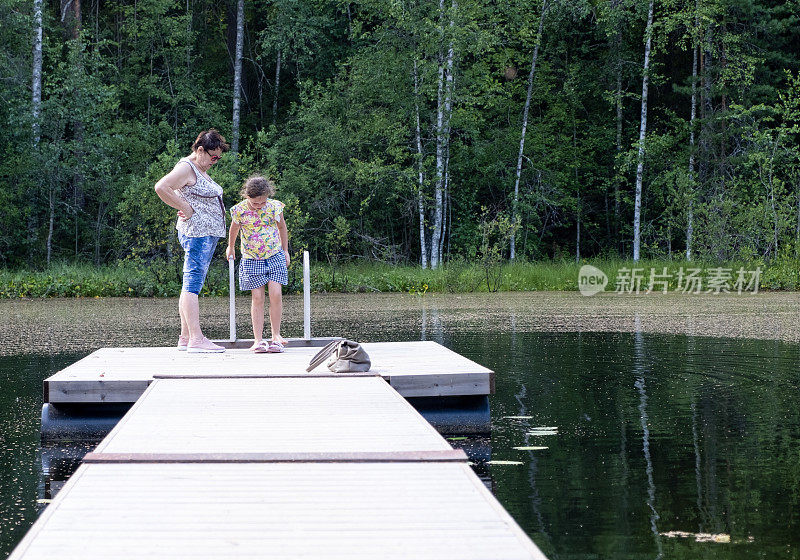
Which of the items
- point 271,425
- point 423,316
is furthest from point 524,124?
point 271,425

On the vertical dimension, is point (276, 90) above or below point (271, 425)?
above

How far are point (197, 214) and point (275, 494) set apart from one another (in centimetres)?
432

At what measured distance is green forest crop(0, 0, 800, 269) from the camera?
25578mm

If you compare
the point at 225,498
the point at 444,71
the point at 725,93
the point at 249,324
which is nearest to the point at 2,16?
the point at 444,71

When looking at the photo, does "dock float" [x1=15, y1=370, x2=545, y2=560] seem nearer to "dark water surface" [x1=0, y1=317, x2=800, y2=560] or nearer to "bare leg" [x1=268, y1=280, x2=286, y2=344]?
"dark water surface" [x1=0, y1=317, x2=800, y2=560]

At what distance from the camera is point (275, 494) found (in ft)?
10.6

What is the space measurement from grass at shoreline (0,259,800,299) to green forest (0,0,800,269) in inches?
66.9

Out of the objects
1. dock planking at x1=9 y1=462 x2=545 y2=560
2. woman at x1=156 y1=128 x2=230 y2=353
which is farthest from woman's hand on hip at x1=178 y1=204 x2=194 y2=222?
dock planking at x1=9 y1=462 x2=545 y2=560

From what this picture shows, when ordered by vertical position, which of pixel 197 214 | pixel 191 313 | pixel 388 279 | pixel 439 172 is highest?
pixel 439 172

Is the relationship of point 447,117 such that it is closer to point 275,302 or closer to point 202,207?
point 275,302

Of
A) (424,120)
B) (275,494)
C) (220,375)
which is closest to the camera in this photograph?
(275,494)

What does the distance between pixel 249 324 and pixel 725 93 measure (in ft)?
63.2

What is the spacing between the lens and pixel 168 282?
19.5 metres

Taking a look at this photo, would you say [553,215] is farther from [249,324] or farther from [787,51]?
[249,324]
